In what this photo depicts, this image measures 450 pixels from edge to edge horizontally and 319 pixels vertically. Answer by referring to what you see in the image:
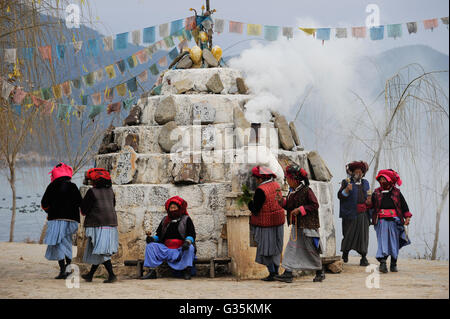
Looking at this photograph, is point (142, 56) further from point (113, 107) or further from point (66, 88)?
point (66, 88)

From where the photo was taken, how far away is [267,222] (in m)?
7.88

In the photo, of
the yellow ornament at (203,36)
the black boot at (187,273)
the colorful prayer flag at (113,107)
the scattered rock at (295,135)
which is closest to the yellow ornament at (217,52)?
the yellow ornament at (203,36)

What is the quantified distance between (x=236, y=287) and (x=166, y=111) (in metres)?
3.24

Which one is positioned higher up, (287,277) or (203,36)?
(203,36)

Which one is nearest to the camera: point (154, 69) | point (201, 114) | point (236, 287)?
point (236, 287)

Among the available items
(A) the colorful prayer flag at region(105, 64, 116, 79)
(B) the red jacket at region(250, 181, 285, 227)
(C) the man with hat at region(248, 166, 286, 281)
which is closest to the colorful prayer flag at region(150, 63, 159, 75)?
(A) the colorful prayer flag at region(105, 64, 116, 79)

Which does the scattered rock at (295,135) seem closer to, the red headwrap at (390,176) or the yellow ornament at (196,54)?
the red headwrap at (390,176)

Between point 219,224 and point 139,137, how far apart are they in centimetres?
191

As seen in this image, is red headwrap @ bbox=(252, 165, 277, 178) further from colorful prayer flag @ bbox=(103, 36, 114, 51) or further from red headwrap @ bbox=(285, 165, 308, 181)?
colorful prayer flag @ bbox=(103, 36, 114, 51)

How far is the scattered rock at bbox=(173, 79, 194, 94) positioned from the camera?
9992mm

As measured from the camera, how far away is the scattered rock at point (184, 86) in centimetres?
999

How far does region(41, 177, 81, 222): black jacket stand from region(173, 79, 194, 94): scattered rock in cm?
255

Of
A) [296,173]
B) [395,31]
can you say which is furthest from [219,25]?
[296,173]
